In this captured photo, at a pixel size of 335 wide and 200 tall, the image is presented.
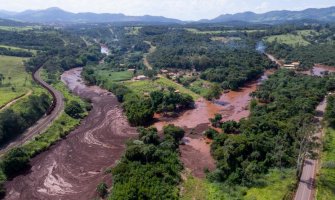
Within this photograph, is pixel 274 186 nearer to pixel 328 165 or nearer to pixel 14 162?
pixel 328 165

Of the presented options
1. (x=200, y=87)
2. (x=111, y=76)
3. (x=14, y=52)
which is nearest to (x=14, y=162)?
(x=200, y=87)

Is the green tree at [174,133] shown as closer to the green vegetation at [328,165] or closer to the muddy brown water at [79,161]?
the muddy brown water at [79,161]

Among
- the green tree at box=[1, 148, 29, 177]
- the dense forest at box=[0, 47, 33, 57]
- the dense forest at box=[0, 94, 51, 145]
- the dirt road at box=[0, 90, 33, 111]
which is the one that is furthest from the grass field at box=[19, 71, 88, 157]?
the dense forest at box=[0, 47, 33, 57]

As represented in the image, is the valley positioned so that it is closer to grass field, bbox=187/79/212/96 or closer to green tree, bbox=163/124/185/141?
green tree, bbox=163/124/185/141

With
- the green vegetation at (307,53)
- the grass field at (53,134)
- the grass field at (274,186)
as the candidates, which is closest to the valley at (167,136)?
the grass field at (274,186)

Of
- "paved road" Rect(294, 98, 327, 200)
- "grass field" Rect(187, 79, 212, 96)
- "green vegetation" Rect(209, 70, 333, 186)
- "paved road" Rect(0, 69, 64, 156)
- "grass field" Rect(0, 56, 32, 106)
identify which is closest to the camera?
"paved road" Rect(294, 98, 327, 200)

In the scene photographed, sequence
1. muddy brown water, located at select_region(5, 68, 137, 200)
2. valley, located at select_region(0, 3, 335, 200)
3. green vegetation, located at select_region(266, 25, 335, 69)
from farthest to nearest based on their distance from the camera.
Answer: green vegetation, located at select_region(266, 25, 335, 69)
muddy brown water, located at select_region(5, 68, 137, 200)
valley, located at select_region(0, 3, 335, 200)
